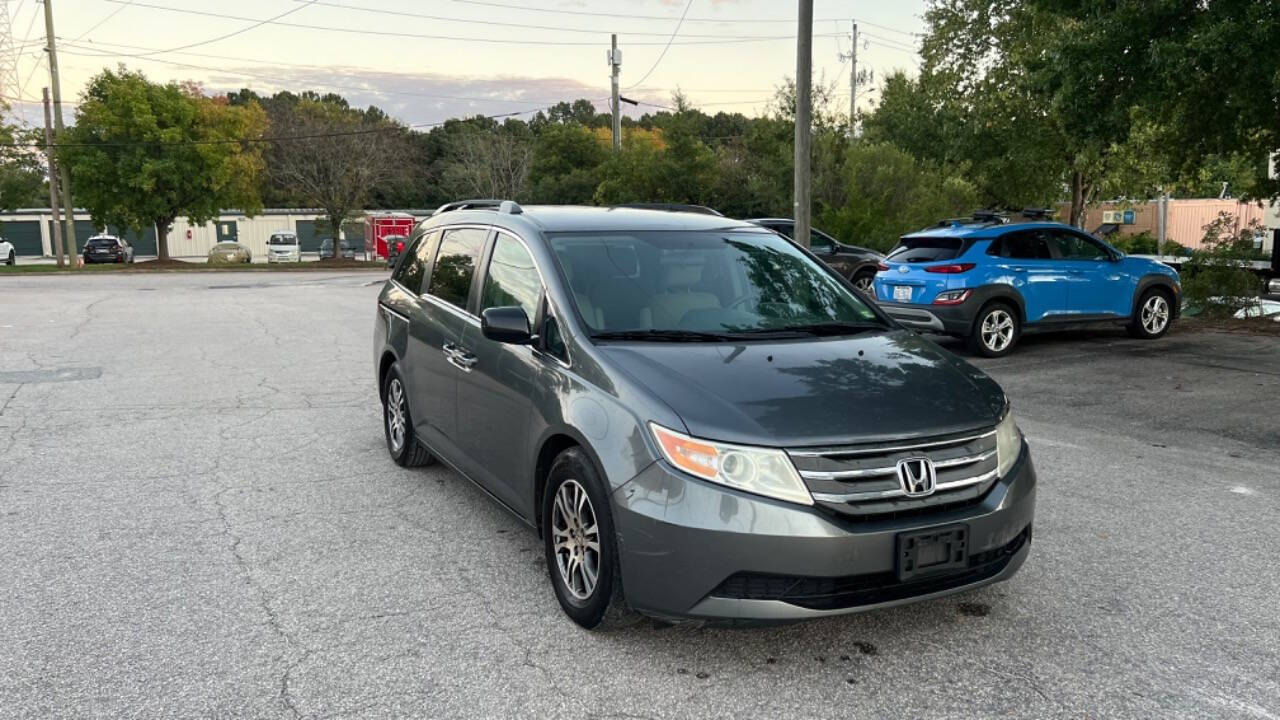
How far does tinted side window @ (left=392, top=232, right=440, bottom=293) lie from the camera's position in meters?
6.06

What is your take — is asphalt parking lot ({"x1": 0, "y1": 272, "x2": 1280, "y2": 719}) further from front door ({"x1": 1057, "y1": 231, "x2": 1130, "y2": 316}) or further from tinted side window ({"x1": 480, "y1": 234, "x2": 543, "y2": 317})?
front door ({"x1": 1057, "y1": 231, "x2": 1130, "y2": 316})

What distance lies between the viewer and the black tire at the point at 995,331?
1145 centimetres

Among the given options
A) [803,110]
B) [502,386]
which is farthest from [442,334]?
[803,110]

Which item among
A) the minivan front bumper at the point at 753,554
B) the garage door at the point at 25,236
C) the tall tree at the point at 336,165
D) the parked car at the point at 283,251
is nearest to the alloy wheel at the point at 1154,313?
the minivan front bumper at the point at 753,554

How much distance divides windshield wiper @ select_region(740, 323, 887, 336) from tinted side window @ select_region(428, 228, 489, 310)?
175 cm

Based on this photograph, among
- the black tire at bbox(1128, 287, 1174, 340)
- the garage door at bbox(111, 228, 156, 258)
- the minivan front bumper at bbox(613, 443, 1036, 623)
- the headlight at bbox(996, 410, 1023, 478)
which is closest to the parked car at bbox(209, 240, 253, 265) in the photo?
the garage door at bbox(111, 228, 156, 258)

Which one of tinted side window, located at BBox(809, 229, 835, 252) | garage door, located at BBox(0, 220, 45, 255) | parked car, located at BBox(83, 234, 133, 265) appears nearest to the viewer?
tinted side window, located at BBox(809, 229, 835, 252)

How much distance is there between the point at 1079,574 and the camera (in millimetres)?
4379

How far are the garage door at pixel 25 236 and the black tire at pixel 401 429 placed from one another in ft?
227

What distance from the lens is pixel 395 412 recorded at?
635cm

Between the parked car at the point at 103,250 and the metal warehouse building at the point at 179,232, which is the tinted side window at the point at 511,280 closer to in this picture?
the parked car at the point at 103,250

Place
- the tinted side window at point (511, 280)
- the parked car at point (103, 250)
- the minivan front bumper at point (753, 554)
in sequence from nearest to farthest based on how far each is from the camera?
the minivan front bumper at point (753, 554)
the tinted side window at point (511, 280)
the parked car at point (103, 250)

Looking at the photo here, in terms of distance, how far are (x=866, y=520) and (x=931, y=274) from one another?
353 inches

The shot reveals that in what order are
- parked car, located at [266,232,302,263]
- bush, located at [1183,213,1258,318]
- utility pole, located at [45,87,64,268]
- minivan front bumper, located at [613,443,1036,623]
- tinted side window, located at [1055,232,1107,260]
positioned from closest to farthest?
minivan front bumper, located at [613,443,1036,623] < tinted side window, located at [1055,232,1107,260] < bush, located at [1183,213,1258,318] < utility pole, located at [45,87,64,268] < parked car, located at [266,232,302,263]
